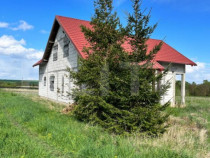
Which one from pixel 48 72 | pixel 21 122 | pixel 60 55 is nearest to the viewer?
pixel 21 122

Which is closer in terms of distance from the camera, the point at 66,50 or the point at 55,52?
the point at 66,50

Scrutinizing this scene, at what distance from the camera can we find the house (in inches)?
560

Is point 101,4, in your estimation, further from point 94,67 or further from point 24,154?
point 24,154

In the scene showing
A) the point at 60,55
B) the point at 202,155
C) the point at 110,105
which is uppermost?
the point at 60,55

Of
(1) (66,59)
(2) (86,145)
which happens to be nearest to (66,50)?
(1) (66,59)

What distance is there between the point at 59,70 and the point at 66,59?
1.66 m

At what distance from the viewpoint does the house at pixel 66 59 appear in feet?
46.7

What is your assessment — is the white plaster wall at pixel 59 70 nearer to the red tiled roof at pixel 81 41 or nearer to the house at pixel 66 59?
the house at pixel 66 59

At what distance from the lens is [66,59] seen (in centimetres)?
1551

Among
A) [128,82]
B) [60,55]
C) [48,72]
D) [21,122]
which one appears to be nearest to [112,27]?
[128,82]

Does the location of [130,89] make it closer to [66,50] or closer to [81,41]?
[81,41]

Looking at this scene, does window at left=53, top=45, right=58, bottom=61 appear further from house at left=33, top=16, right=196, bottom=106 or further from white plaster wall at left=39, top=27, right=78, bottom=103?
white plaster wall at left=39, top=27, right=78, bottom=103

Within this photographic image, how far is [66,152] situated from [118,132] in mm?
2156

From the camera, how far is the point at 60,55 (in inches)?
657
